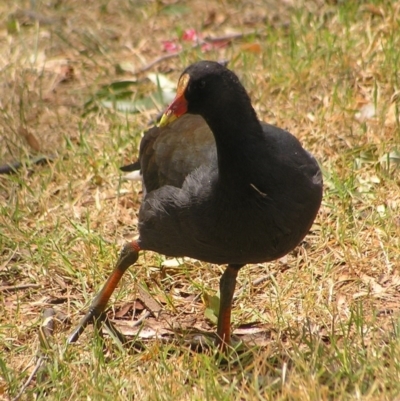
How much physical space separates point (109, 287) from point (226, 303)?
676 millimetres

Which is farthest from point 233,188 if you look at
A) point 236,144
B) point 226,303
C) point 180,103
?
point 226,303

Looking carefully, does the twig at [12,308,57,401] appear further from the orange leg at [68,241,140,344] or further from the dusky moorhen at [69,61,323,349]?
the dusky moorhen at [69,61,323,349]

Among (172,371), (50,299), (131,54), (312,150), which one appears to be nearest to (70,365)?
(172,371)

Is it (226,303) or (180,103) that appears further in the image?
(226,303)

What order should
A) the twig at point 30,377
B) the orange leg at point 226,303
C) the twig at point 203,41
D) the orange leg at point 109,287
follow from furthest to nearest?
1. the twig at point 203,41
2. the orange leg at point 109,287
3. the orange leg at point 226,303
4. the twig at point 30,377

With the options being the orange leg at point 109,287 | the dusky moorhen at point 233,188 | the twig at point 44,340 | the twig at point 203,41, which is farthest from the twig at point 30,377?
the twig at point 203,41

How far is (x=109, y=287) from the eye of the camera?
4.43 metres

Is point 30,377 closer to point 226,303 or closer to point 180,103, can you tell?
point 226,303

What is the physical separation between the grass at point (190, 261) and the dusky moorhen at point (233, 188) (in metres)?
0.48

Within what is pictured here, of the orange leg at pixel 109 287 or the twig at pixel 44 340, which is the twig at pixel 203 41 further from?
the twig at pixel 44 340

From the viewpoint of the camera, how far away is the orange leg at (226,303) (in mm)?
4145

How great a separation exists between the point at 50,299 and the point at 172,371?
4.06ft

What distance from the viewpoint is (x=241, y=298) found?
4.59 meters

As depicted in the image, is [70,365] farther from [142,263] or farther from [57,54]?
[57,54]
